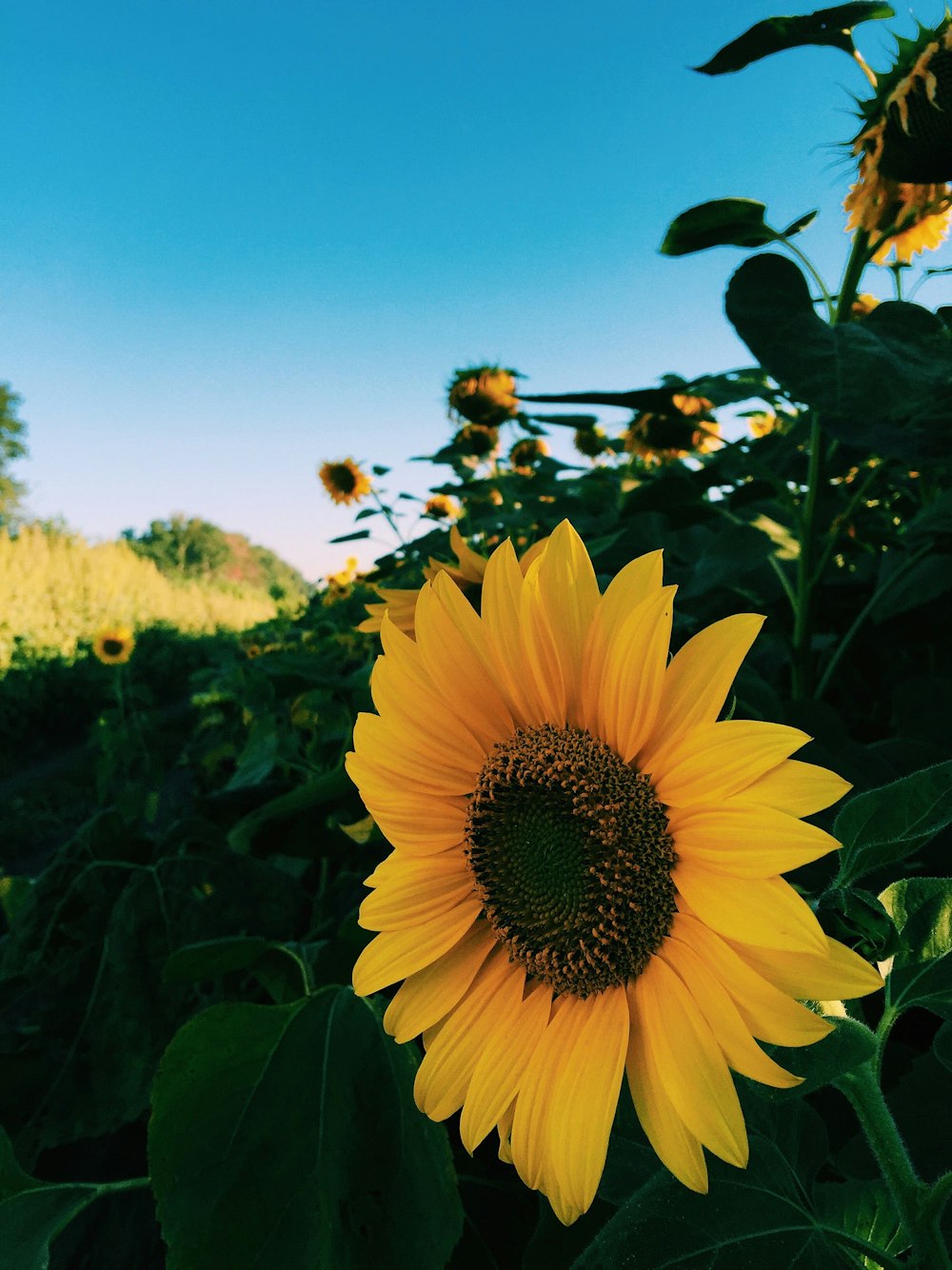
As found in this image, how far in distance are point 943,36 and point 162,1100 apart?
1203mm

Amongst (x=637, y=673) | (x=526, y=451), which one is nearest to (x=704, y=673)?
(x=637, y=673)

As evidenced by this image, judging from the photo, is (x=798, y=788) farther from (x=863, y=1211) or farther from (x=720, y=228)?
(x=720, y=228)

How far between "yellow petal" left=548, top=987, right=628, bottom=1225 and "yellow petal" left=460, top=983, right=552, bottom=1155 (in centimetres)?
3

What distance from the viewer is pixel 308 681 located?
1.21 metres

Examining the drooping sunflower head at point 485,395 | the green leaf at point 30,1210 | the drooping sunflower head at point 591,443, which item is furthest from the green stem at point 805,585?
the drooping sunflower head at point 591,443

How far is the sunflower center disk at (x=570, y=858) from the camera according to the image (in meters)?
0.47

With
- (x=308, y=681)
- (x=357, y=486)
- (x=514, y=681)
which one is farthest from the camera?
(x=357, y=486)

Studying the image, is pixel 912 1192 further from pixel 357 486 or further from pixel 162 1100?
pixel 357 486

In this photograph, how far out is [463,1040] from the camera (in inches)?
19.0

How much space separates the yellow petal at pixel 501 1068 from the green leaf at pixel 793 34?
92 cm

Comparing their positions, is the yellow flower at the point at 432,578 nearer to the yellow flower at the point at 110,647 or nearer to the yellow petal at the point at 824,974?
the yellow petal at the point at 824,974

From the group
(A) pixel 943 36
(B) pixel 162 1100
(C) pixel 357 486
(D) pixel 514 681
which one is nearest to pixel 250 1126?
(B) pixel 162 1100

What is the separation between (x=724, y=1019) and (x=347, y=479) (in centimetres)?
348

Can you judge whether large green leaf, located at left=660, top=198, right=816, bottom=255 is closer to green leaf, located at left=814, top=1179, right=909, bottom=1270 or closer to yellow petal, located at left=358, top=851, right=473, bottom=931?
yellow petal, located at left=358, top=851, right=473, bottom=931
